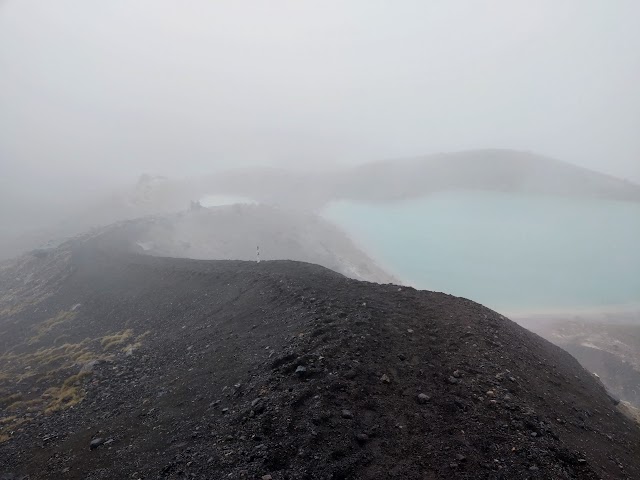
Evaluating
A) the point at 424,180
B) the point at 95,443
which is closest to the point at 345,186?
the point at 424,180

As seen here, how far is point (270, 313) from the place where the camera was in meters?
17.3

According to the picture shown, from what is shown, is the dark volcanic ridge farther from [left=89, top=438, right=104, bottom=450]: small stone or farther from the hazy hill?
the hazy hill

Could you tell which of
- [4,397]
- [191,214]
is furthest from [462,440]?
[191,214]

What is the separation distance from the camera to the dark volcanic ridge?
852 cm

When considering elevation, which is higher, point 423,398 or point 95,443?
point 423,398

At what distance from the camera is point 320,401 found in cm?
970

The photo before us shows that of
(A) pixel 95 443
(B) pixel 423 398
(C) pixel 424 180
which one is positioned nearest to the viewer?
(B) pixel 423 398

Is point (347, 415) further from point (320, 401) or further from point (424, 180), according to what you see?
point (424, 180)

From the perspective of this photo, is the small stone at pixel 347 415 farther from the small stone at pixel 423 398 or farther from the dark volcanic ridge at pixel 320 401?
the small stone at pixel 423 398

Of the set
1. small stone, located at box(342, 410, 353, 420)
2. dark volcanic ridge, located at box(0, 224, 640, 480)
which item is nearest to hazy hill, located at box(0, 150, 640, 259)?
dark volcanic ridge, located at box(0, 224, 640, 480)

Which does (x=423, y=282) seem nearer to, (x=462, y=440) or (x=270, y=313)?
(x=270, y=313)

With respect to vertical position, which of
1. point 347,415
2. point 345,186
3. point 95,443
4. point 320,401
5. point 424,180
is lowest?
point 95,443

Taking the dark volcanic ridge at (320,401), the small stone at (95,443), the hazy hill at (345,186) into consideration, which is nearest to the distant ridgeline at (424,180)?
the hazy hill at (345,186)

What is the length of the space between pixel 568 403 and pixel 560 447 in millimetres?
3371
